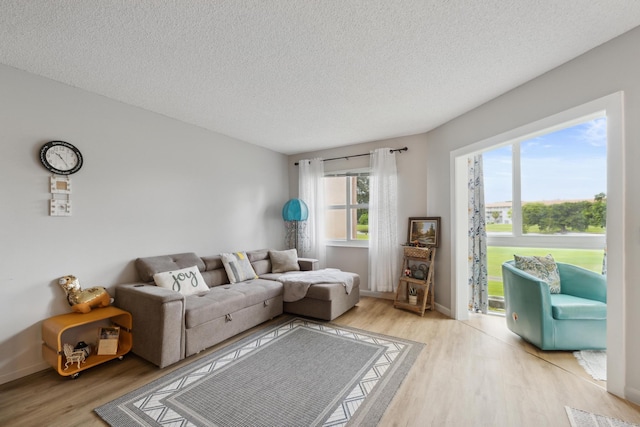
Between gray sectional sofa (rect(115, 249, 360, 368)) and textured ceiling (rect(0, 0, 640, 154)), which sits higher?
textured ceiling (rect(0, 0, 640, 154))

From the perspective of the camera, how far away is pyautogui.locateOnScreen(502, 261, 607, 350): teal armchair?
2557mm

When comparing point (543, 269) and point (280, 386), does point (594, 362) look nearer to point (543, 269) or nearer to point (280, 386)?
point (543, 269)

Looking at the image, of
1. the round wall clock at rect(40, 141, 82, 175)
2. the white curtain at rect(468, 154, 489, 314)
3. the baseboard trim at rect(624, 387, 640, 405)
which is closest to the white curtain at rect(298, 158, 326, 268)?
the white curtain at rect(468, 154, 489, 314)

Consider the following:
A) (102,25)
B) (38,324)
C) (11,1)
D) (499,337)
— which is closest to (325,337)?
(499,337)

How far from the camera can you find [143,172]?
3.16 metres

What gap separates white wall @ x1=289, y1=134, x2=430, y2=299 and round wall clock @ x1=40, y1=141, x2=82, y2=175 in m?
3.47

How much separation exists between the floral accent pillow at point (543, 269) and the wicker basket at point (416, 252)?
1036 millimetres

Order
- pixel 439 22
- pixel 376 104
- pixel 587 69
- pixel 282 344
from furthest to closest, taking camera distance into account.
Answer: pixel 376 104 < pixel 282 344 < pixel 587 69 < pixel 439 22

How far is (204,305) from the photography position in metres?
2.69

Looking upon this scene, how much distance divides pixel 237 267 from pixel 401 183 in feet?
9.06

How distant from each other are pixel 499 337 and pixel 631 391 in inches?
43.7

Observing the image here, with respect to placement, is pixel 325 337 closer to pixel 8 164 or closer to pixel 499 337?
pixel 499 337

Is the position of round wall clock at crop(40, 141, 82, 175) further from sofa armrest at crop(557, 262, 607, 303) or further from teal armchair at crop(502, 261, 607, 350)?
sofa armrest at crop(557, 262, 607, 303)

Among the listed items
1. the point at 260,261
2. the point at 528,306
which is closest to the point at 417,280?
the point at 528,306
